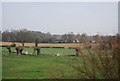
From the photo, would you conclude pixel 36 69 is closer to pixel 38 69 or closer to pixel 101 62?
pixel 38 69

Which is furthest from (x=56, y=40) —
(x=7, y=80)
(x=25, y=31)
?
(x=7, y=80)

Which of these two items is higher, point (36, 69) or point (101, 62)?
point (101, 62)

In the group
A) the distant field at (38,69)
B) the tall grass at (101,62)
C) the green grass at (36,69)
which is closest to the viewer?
the tall grass at (101,62)

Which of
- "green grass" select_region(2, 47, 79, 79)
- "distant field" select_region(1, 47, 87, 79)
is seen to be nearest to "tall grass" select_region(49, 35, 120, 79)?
"distant field" select_region(1, 47, 87, 79)

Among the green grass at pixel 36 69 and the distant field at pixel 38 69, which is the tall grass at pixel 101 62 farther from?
the green grass at pixel 36 69

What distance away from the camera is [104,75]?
5938mm

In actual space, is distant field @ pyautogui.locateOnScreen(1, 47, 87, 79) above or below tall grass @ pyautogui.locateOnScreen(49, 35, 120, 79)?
below

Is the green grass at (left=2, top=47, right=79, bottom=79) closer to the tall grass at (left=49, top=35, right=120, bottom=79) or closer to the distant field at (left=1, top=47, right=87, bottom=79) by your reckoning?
the distant field at (left=1, top=47, right=87, bottom=79)

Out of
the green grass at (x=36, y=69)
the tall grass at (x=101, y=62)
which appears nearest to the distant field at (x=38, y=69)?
the green grass at (x=36, y=69)

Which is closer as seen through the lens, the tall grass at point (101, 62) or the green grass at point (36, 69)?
the tall grass at point (101, 62)

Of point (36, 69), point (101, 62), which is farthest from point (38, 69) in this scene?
point (101, 62)

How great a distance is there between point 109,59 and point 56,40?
44799 millimetres

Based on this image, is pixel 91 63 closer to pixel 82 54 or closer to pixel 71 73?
pixel 82 54

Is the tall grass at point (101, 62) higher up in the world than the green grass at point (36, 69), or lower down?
higher up
